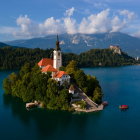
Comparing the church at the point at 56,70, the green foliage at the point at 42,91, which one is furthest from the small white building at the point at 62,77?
the green foliage at the point at 42,91

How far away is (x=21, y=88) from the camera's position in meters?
54.3

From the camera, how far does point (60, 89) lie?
49250 mm

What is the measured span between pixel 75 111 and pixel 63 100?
Result: 3.01m

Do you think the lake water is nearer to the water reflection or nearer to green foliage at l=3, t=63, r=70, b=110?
the water reflection

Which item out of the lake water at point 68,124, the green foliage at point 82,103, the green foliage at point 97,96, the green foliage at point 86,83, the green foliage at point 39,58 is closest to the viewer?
the lake water at point 68,124

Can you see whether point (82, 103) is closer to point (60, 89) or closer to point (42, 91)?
point (60, 89)

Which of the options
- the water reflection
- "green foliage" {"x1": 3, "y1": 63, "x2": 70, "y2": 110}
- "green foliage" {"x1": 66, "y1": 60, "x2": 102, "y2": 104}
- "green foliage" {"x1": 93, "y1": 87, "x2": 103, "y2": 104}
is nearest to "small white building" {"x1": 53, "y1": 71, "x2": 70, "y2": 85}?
"green foliage" {"x1": 3, "y1": 63, "x2": 70, "y2": 110}

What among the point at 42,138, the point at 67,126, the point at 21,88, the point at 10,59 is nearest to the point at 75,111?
the point at 67,126

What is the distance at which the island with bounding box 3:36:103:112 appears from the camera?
1838 inches

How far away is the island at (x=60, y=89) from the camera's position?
46688 millimetres

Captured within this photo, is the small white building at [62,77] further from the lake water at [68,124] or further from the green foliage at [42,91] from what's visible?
the lake water at [68,124]

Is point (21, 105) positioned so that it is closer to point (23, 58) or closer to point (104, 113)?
point (104, 113)

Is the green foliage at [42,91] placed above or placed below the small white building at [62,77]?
below

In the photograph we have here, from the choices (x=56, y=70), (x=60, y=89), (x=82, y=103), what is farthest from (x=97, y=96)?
(x=56, y=70)
